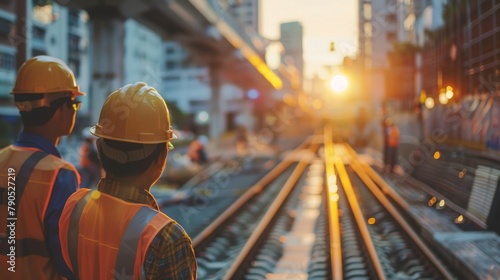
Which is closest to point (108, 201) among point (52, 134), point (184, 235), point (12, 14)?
point (184, 235)

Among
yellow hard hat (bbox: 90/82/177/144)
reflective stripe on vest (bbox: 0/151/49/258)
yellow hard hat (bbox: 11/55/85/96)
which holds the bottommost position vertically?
reflective stripe on vest (bbox: 0/151/49/258)

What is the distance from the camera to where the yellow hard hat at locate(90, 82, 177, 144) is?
1886 millimetres

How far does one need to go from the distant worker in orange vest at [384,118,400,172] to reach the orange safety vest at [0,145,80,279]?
1612 cm

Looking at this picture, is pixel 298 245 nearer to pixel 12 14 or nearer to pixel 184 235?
pixel 184 235

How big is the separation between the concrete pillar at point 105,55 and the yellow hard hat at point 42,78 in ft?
48.2

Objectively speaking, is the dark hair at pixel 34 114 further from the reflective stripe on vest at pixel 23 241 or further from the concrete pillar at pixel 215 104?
the concrete pillar at pixel 215 104

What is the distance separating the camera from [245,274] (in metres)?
7.01

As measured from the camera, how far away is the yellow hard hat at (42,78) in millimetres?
2549

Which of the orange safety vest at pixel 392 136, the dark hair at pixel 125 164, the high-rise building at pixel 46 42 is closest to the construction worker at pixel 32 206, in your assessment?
the dark hair at pixel 125 164

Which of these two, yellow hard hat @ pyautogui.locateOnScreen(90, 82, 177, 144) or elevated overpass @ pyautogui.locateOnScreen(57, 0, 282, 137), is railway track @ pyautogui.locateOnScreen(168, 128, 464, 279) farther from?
elevated overpass @ pyautogui.locateOnScreen(57, 0, 282, 137)

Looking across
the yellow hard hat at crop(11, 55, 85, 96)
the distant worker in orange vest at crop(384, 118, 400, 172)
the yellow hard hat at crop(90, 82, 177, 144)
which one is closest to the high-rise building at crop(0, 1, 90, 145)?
the distant worker in orange vest at crop(384, 118, 400, 172)

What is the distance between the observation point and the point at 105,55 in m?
17.2

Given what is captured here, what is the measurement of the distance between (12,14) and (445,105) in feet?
90.6

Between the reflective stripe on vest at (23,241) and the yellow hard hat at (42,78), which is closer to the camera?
the reflective stripe on vest at (23,241)
